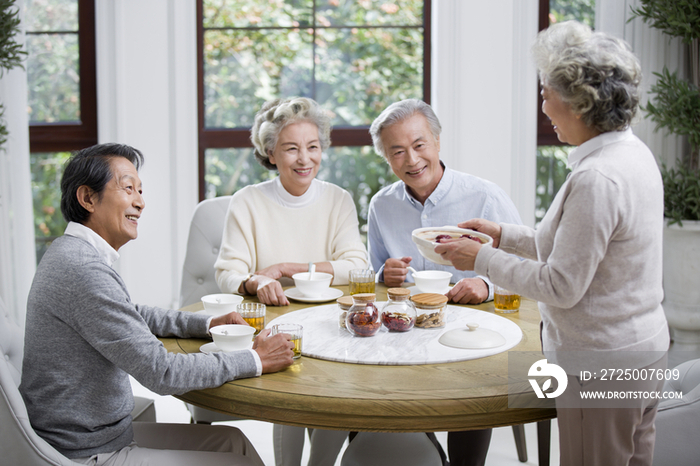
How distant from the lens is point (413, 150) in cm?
243

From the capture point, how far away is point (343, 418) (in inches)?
51.7

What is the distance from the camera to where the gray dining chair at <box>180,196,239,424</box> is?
8.84ft

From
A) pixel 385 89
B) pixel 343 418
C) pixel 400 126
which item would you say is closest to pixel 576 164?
pixel 343 418

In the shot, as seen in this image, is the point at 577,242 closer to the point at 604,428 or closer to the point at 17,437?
A: the point at 604,428

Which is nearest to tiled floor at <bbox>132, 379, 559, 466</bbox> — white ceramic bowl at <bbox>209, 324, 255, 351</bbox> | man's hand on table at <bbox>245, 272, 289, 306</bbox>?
man's hand on table at <bbox>245, 272, 289, 306</bbox>

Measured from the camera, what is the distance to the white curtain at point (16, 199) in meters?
3.45

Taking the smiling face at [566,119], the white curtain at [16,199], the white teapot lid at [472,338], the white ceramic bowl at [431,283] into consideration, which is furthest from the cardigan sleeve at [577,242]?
the white curtain at [16,199]

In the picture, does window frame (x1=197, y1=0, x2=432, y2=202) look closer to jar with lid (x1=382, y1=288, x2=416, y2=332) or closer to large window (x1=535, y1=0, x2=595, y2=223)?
large window (x1=535, y1=0, x2=595, y2=223)

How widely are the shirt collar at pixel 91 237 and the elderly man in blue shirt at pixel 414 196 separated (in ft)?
3.60

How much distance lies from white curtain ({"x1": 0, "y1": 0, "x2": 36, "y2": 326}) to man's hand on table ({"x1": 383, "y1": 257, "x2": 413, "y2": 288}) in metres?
2.29

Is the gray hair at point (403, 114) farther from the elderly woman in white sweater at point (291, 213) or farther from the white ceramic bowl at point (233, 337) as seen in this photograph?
the white ceramic bowl at point (233, 337)

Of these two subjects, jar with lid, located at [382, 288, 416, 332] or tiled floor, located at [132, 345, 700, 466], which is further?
tiled floor, located at [132, 345, 700, 466]

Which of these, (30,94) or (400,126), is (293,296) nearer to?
(400,126)

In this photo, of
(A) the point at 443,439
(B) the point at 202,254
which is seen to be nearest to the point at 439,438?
(A) the point at 443,439
